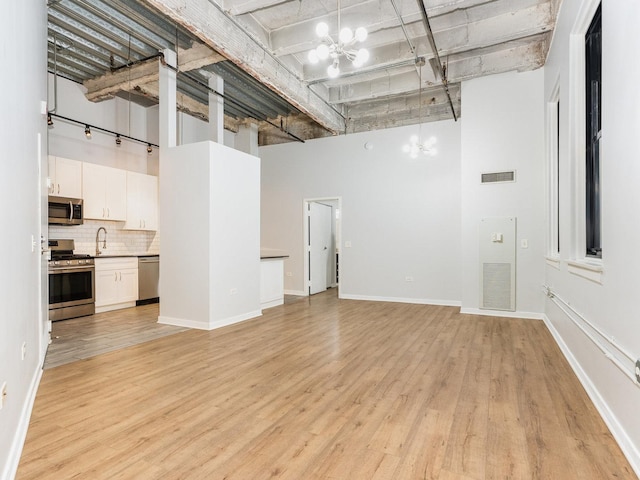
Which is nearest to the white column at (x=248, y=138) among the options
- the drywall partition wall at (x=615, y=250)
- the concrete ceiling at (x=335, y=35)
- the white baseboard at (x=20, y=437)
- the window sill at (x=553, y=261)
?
the concrete ceiling at (x=335, y=35)

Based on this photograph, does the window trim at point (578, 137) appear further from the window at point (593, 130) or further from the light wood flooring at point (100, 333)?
the light wood flooring at point (100, 333)

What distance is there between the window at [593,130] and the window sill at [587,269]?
0.17m

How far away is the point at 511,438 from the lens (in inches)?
89.6

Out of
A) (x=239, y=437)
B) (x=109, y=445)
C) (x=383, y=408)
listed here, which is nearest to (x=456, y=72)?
(x=383, y=408)

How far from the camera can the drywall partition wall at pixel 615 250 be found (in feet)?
6.78

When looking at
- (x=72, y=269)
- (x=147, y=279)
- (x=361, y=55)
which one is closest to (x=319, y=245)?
(x=147, y=279)

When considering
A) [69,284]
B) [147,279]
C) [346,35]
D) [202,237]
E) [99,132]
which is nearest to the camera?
[346,35]

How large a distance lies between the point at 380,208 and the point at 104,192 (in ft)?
17.1

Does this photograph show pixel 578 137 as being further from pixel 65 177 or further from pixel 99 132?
pixel 99 132

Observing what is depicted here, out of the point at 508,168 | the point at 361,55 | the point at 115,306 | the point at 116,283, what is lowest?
the point at 115,306

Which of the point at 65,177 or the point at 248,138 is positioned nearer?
the point at 65,177

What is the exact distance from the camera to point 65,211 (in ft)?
19.2

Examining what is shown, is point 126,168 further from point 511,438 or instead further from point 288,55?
point 511,438

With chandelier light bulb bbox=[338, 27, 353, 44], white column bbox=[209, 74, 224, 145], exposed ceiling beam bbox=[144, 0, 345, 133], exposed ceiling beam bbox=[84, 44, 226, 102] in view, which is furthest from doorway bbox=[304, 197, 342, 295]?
chandelier light bulb bbox=[338, 27, 353, 44]
